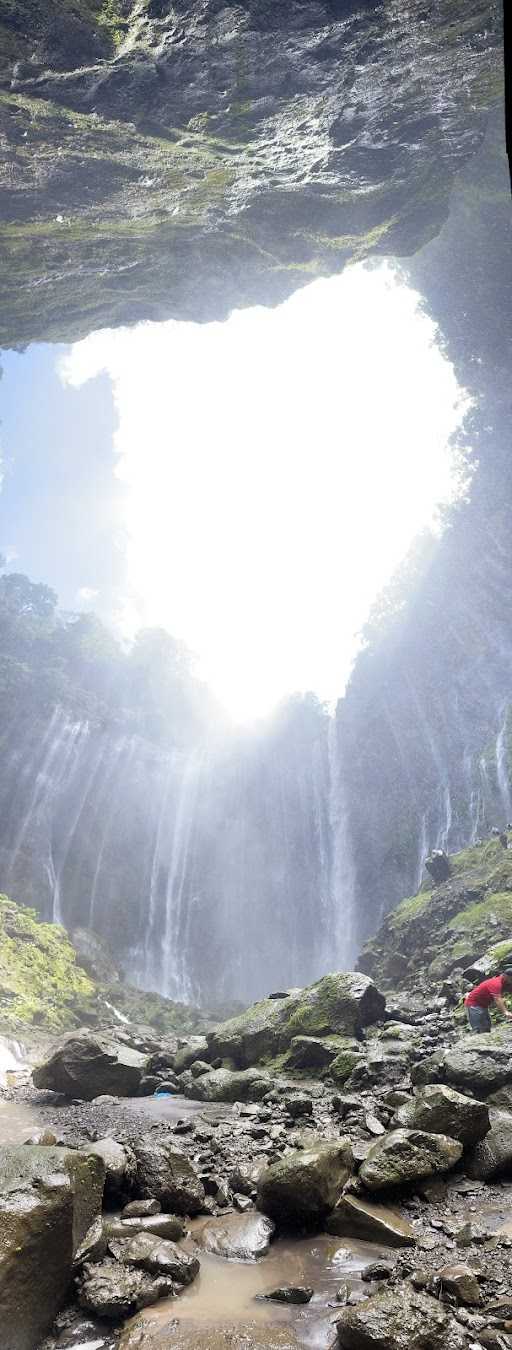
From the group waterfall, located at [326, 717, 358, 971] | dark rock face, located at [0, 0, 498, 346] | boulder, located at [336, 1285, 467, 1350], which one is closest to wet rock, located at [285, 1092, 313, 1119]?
boulder, located at [336, 1285, 467, 1350]

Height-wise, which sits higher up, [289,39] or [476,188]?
[476,188]

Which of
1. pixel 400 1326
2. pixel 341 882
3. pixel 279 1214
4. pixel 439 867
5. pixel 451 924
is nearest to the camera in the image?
pixel 400 1326

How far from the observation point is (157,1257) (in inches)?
181

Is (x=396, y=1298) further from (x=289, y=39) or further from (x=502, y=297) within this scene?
(x=502, y=297)

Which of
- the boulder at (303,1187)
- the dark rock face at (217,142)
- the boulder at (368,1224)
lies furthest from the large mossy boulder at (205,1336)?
the dark rock face at (217,142)

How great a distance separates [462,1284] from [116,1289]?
2.33m

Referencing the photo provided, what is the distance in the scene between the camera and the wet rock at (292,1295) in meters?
4.16

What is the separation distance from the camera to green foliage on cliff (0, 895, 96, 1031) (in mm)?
18531

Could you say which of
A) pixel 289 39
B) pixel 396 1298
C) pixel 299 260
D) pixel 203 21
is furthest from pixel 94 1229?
pixel 299 260

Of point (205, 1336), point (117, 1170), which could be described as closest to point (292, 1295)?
point (205, 1336)

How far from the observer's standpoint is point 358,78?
52.0ft

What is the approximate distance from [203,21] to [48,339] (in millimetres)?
16415

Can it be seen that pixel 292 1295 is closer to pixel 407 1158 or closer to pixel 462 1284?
pixel 462 1284

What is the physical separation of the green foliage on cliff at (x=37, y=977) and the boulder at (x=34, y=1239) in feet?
49.2
